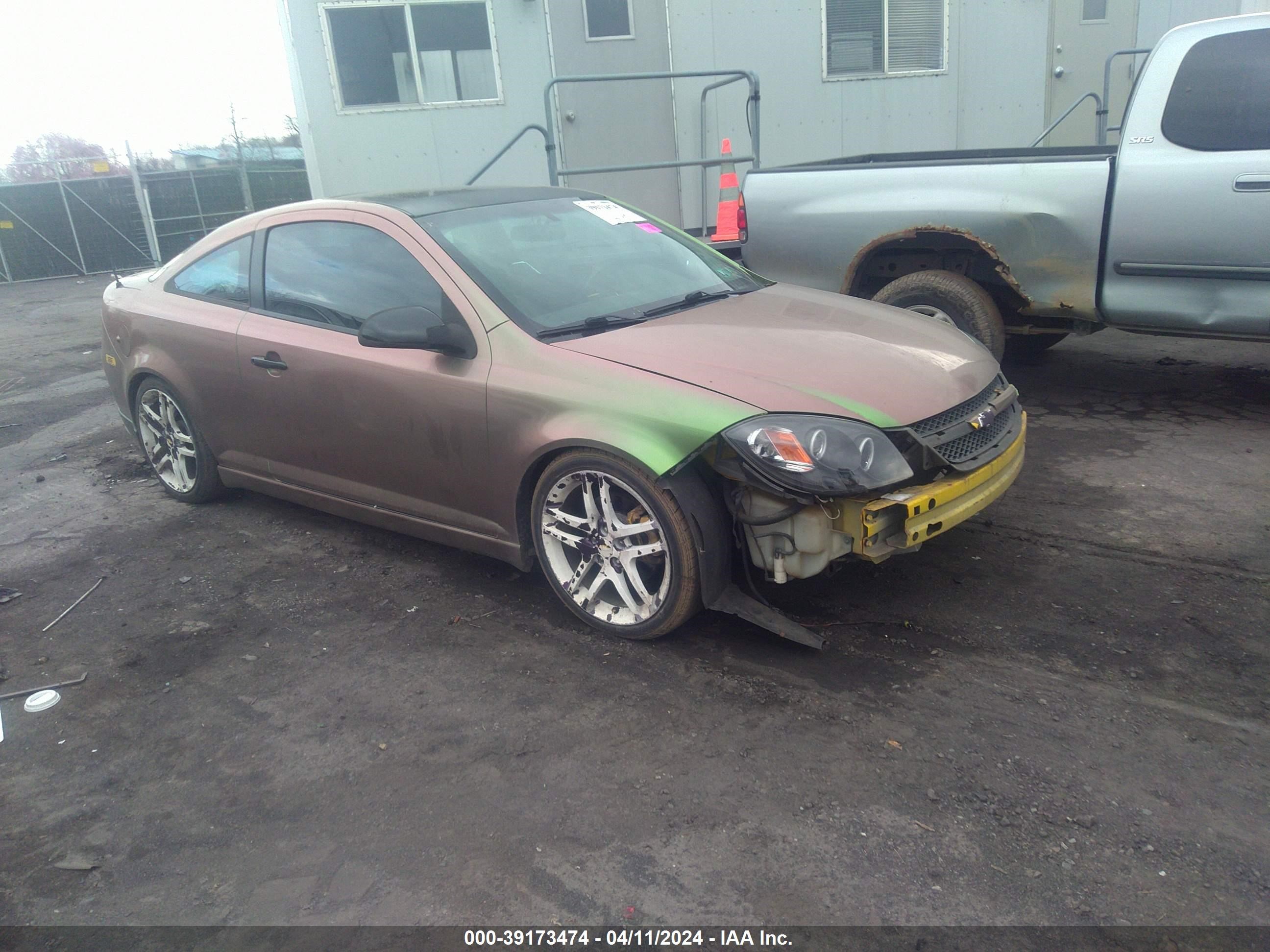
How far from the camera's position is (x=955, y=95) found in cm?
1033

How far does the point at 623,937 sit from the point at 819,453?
5.04ft

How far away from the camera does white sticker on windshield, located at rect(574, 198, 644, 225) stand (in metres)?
4.48

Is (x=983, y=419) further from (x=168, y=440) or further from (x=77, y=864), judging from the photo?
(x=168, y=440)

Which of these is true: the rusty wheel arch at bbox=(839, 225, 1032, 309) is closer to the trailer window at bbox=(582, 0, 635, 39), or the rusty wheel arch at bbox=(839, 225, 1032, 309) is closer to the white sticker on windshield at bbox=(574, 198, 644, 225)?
the white sticker on windshield at bbox=(574, 198, 644, 225)

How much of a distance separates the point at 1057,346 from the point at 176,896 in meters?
7.16

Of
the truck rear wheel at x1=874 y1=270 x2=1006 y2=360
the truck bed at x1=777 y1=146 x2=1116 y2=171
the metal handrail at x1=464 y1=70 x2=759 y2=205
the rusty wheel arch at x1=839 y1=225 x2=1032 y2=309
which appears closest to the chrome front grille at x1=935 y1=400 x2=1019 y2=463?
the truck rear wheel at x1=874 y1=270 x2=1006 y2=360

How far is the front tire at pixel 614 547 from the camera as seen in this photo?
3.22m

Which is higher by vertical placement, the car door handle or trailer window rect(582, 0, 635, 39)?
trailer window rect(582, 0, 635, 39)

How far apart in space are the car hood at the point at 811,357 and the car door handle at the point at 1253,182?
78.9 inches

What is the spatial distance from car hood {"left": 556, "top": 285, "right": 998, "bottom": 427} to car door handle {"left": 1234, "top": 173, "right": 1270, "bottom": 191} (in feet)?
6.57

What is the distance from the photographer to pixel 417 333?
3580mm

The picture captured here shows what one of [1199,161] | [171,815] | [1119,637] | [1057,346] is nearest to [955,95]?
[1057,346]

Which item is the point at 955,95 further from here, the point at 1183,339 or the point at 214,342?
the point at 214,342

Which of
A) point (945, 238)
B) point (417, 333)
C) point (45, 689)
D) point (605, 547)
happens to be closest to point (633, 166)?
point (945, 238)
